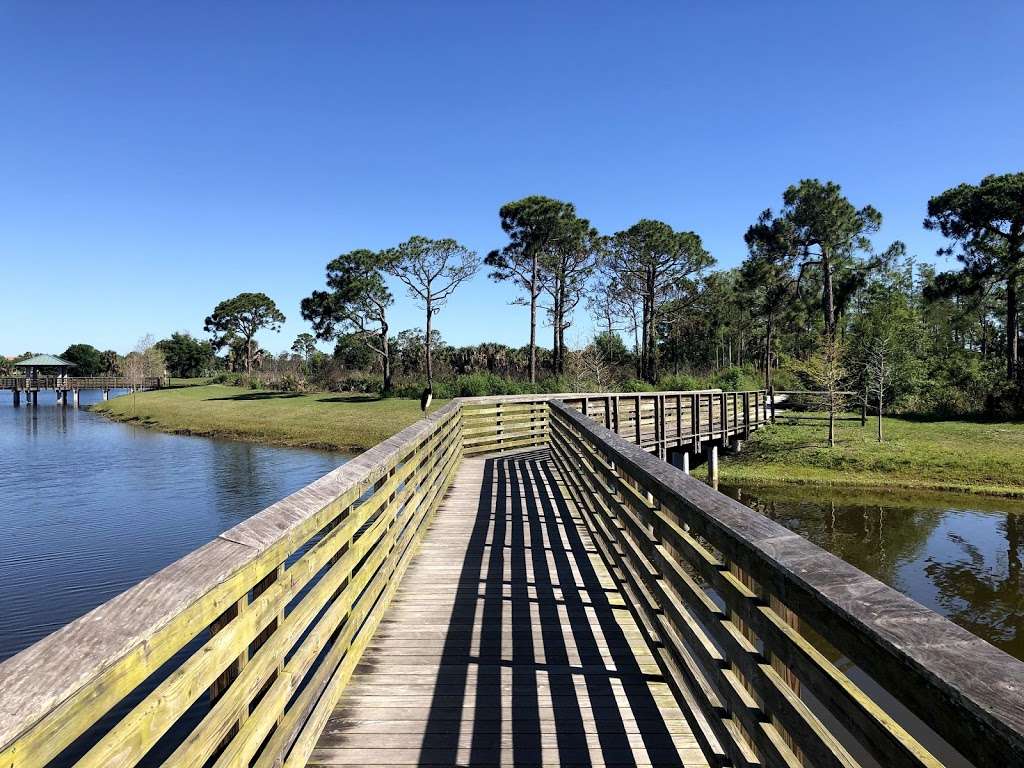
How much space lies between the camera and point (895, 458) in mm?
22578

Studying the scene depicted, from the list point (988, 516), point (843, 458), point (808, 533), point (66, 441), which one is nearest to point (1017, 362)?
point (843, 458)

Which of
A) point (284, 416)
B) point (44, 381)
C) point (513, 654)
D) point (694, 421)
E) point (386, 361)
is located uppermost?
point (386, 361)

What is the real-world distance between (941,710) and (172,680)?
1.71 meters

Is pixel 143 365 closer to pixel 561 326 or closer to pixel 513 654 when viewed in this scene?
pixel 561 326

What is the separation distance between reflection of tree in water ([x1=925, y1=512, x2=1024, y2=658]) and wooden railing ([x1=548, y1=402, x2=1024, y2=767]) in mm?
9883

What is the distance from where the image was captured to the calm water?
10.4 meters

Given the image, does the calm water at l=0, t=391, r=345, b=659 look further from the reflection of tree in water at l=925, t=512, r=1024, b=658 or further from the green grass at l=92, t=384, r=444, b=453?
the reflection of tree in water at l=925, t=512, r=1024, b=658

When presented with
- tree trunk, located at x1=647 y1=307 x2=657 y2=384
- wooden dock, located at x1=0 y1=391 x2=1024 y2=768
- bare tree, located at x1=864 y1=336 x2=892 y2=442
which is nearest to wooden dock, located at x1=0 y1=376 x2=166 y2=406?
tree trunk, located at x1=647 y1=307 x2=657 y2=384

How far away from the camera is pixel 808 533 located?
53.6 feet

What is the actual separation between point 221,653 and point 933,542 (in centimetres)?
1784

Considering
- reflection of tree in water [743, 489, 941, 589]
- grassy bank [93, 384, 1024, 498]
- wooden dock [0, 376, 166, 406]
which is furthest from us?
wooden dock [0, 376, 166, 406]

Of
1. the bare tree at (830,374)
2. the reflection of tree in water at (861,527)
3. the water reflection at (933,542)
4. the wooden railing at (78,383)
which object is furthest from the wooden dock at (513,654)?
the wooden railing at (78,383)

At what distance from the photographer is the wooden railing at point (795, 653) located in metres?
1.14

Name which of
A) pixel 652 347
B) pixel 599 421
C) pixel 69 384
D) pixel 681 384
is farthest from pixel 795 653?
pixel 69 384
